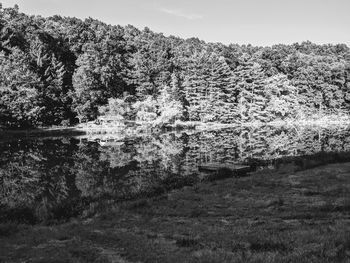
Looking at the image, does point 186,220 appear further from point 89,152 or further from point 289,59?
point 289,59

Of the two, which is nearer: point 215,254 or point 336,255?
point 336,255

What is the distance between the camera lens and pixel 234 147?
38.7 meters

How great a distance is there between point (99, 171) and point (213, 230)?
16994mm

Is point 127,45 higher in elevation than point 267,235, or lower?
higher

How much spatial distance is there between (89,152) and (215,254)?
102ft

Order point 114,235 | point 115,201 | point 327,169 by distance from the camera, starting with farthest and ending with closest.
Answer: point 327,169 → point 115,201 → point 114,235

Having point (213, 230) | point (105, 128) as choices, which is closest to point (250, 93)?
point (105, 128)

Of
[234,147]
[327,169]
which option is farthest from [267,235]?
[234,147]

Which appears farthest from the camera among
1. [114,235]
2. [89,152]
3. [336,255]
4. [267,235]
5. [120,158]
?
[89,152]

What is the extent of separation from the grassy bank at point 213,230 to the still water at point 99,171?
251 centimetres

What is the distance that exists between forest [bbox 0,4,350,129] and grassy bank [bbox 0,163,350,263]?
161 feet

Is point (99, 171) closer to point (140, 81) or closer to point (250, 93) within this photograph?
point (250, 93)

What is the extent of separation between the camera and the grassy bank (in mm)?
7988

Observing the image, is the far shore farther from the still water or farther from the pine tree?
the still water
